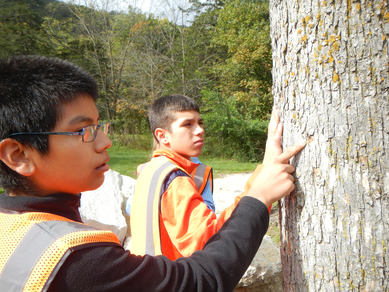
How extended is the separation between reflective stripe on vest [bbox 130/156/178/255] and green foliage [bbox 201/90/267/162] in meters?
12.4

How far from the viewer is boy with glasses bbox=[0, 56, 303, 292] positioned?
2.71 ft

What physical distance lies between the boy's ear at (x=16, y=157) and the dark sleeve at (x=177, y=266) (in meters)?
0.38

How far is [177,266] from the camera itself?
0.96 m

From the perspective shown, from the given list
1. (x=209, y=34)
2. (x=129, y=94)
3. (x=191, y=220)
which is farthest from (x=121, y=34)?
(x=191, y=220)

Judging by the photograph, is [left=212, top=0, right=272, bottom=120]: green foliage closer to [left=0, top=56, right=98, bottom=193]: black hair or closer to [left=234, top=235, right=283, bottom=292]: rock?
[left=234, top=235, right=283, bottom=292]: rock

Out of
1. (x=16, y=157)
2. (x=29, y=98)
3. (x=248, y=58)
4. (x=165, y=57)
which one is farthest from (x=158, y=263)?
(x=165, y=57)

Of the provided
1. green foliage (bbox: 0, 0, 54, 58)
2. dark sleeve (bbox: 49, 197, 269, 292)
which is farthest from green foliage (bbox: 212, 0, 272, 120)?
dark sleeve (bbox: 49, 197, 269, 292)

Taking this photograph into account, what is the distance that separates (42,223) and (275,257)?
9.72 ft

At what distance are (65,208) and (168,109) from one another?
1.49m

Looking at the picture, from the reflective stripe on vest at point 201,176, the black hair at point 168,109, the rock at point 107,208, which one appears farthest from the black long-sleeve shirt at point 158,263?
the rock at point 107,208

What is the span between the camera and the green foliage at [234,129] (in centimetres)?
1416

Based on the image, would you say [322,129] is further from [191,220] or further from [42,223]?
[42,223]

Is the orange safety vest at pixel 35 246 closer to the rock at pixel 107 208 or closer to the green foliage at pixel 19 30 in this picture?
the rock at pixel 107 208

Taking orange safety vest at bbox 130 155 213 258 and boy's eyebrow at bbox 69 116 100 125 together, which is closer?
boy's eyebrow at bbox 69 116 100 125
